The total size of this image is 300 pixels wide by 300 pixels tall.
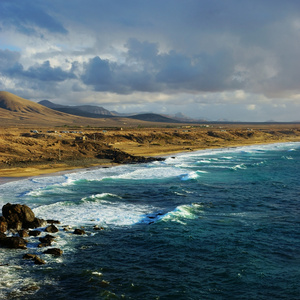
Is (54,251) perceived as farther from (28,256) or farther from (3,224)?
(3,224)

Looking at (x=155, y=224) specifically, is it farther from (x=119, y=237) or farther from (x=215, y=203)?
(x=215, y=203)

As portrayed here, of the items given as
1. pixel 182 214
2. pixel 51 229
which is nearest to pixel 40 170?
pixel 51 229

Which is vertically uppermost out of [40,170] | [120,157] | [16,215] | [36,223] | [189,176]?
→ [120,157]

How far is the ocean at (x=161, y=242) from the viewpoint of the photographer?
56.6ft

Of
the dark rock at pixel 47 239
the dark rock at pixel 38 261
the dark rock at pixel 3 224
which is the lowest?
the dark rock at pixel 38 261

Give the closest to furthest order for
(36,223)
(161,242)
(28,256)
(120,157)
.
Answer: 1. (28,256)
2. (161,242)
3. (36,223)
4. (120,157)

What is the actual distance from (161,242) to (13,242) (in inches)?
381

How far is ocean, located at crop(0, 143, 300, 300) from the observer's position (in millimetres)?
17250

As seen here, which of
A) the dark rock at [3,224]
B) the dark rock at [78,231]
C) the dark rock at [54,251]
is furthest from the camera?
the dark rock at [78,231]

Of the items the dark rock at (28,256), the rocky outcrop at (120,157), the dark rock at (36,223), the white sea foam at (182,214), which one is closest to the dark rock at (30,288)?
the dark rock at (28,256)

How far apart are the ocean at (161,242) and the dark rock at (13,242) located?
0.42 meters

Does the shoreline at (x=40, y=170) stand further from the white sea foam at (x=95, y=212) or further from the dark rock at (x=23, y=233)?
the dark rock at (x=23, y=233)

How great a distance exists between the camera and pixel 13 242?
21.9 metres

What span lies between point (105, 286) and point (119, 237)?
6.92m
